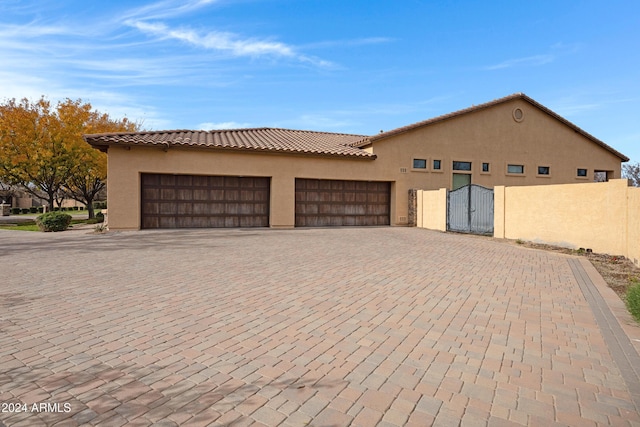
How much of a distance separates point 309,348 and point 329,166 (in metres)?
16.7

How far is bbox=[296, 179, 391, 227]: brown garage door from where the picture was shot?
20391 millimetres

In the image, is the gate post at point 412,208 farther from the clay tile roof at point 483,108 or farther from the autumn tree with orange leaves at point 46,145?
the autumn tree with orange leaves at point 46,145

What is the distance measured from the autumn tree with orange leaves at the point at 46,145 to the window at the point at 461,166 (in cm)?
2228

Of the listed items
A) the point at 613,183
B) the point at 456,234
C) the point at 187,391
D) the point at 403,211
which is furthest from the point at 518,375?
the point at 403,211

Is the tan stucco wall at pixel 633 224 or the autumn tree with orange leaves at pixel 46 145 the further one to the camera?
the autumn tree with orange leaves at pixel 46 145

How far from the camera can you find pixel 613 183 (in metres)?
11.0

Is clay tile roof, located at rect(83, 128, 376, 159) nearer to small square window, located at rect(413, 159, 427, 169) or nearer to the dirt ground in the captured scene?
small square window, located at rect(413, 159, 427, 169)

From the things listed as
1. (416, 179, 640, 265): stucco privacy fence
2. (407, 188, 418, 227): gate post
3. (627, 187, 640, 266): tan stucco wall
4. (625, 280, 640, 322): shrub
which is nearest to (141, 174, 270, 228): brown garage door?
(407, 188, 418, 227): gate post

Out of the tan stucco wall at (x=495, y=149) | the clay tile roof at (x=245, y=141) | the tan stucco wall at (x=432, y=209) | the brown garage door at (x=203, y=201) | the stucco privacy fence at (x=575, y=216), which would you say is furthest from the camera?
the tan stucco wall at (x=495, y=149)

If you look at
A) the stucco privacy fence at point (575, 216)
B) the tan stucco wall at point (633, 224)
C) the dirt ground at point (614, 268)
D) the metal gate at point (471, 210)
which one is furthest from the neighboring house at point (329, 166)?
the tan stucco wall at point (633, 224)

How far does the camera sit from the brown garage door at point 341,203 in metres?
20.4

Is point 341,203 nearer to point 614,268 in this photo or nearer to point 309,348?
point 614,268

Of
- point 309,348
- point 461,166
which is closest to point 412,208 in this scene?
point 461,166

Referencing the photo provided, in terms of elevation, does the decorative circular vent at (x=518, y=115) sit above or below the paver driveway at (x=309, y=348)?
above
